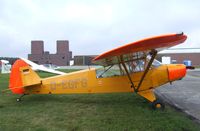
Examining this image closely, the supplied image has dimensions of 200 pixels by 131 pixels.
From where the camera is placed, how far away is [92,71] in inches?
353

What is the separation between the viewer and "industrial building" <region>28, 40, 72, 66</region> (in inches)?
3442

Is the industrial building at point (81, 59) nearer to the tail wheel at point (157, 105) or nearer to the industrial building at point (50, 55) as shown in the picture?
the industrial building at point (50, 55)

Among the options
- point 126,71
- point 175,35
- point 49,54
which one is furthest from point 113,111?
point 49,54

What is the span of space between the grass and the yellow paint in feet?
1.46

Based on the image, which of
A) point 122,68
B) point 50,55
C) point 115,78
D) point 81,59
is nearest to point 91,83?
point 115,78

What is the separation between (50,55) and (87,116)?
84.0 metres

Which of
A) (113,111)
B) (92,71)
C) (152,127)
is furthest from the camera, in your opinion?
(92,71)

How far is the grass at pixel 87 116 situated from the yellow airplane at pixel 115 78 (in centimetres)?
48

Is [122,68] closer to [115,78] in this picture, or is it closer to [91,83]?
[115,78]

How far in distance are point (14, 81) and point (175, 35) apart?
6107 millimetres

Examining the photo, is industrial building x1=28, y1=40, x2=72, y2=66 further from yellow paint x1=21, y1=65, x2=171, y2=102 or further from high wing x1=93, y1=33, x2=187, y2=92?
high wing x1=93, y1=33, x2=187, y2=92

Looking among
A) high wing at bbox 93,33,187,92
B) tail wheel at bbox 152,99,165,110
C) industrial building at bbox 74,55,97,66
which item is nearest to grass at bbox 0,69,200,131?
tail wheel at bbox 152,99,165,110

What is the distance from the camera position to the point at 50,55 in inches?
3497

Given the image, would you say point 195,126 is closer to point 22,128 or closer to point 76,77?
point 22,128
